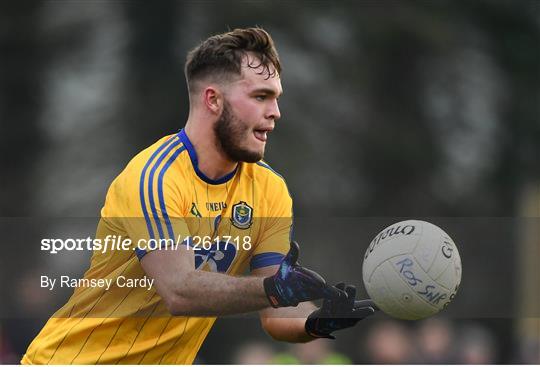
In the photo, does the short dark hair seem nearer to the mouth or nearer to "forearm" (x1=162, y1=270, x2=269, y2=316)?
the mouth

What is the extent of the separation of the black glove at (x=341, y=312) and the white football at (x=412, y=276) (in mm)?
94

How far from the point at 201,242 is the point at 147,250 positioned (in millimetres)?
391

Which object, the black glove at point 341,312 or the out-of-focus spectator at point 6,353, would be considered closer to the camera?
the black glove at point 341,312

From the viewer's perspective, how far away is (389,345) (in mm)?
11023

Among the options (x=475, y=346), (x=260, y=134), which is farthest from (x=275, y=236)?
(x=475, y=346)

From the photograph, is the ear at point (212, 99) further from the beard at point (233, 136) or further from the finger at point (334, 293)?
the finger at point (334, 293)

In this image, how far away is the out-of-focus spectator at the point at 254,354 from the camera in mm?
10461

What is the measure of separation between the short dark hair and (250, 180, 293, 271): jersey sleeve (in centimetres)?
75

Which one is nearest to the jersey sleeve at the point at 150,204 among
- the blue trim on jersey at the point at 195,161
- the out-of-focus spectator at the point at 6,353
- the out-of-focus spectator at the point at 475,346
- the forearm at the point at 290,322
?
the blue trim on jersey at the point at 195,161

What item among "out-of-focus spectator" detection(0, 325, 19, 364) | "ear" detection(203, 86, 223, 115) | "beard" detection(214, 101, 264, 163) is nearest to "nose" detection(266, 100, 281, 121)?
"beard" detection(214, 101, 264, 163)

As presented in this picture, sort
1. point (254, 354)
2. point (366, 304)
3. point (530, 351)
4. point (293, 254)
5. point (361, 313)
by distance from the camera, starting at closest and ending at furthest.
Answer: point (293, 254) < point (361, 313) < point (366, 304) < point (254, 354) < point (530, 351)

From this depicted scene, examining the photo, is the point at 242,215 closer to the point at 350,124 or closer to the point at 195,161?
the point at 195,161

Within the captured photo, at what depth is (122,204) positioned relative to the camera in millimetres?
5824

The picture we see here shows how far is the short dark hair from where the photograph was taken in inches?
241
